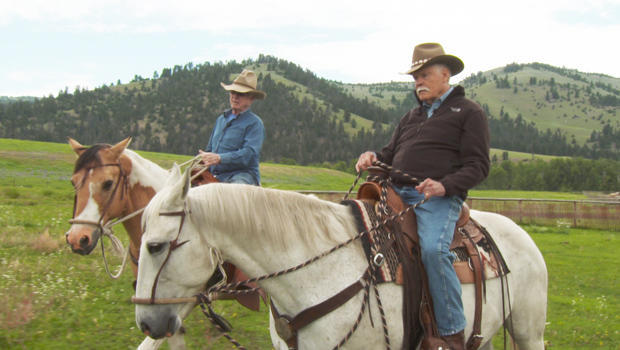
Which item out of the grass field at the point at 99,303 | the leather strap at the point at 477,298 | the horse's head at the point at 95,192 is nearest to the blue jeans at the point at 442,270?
the leather strap at the point at 477,298

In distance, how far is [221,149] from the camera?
623 cm

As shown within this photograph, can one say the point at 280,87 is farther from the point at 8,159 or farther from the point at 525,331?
the point at 525,331

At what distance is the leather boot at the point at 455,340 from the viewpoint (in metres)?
3.66

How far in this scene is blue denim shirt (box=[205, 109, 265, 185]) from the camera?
596 cm

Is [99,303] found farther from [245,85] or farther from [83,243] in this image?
[245,85]

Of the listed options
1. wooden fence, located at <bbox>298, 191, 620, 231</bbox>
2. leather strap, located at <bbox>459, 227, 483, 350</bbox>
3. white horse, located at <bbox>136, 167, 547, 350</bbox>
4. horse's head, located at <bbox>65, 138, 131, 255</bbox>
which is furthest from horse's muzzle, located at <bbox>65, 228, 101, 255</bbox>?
wooden fence, located at <bbox>298, 191, 620, 231</bbox>

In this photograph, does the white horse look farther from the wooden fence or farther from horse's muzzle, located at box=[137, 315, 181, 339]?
the wooden fence

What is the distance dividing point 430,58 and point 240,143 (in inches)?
120

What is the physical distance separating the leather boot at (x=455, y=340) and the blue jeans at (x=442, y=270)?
3cm

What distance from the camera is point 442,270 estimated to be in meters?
3.64

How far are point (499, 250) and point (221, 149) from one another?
3.79 m

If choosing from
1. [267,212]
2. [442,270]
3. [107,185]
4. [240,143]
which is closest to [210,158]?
[240,143]

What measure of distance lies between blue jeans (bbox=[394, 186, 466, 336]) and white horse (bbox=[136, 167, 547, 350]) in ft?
1.15

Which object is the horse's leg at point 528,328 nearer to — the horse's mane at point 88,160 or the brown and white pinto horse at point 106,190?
the brown and white pinto horse at point 106,190
